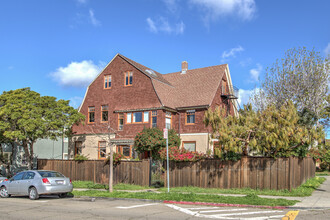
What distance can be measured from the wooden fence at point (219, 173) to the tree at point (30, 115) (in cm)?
472

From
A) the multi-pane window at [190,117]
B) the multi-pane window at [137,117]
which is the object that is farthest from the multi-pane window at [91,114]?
the multi-pane window at [190,117]

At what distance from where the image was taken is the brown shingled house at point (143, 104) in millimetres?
26750

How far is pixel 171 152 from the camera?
18.9 metres

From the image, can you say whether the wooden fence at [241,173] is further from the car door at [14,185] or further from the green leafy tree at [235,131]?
the car door at [14,185]

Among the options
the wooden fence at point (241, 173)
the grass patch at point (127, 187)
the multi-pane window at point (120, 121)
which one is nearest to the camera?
the wooden fence at point (241, 173)

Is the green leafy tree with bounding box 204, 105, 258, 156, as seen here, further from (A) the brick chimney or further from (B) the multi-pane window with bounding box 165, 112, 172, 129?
(A) the brick chimney

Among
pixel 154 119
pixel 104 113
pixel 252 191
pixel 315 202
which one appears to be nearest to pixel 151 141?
pixel 154 119

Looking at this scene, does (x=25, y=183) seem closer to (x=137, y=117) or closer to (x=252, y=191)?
(x=252, y=191)

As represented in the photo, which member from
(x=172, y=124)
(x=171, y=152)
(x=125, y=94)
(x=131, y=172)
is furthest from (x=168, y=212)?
(x=125, y=94)

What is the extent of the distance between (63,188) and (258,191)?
9529mm

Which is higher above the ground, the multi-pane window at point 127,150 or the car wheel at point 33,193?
the multi-pane window at point 127,150

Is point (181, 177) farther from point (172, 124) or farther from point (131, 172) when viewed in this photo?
point (172, 124)

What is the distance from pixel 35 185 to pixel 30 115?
31.5 feet

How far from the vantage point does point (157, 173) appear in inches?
784
